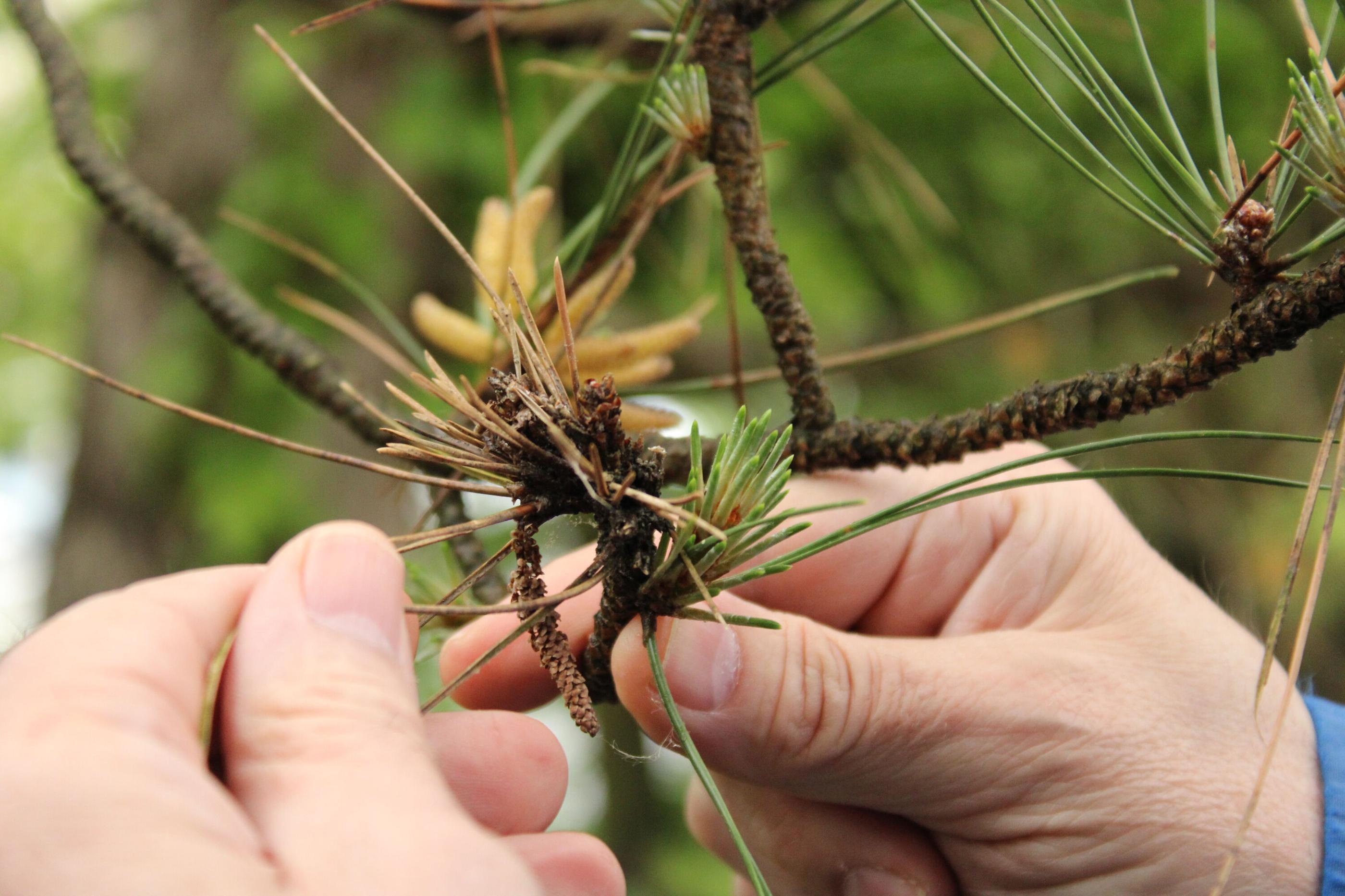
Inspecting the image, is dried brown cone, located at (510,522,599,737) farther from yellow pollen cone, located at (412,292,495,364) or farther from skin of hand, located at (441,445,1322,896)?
yellow pollen cone, located at (412,292,495,364)

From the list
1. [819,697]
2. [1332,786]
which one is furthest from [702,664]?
[1332,786]

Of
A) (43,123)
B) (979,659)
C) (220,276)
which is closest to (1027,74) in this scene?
(979,659)

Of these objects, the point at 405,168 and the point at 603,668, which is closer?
the point at 603,668

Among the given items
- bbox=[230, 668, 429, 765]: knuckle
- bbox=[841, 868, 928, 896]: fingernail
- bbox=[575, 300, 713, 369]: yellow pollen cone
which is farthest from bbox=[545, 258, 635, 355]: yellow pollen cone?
bbox=[841, 868, 928, 896]: fingernail

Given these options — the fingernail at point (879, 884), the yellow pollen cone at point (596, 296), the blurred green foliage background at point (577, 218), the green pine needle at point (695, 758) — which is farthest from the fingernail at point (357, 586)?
the blurred green foliage background at point (577, 218)

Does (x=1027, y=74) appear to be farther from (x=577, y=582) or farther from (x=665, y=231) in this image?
(x=665, y=231)

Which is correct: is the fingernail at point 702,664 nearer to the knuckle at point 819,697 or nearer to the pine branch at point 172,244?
the knuckle at point 819,697
